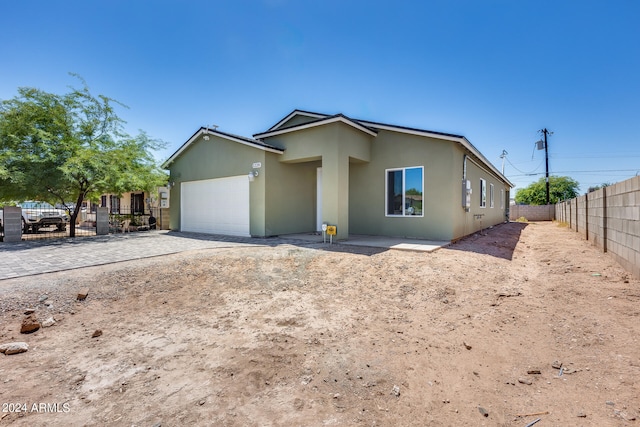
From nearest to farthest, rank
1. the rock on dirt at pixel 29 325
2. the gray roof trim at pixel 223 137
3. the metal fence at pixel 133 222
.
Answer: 1. the rock on dirt at pixel 29 325
2. the gray roof trim at pixel 223 137
3. the metal fence at pixel 133 222

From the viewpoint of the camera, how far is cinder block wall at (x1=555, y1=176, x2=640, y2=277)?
5.37m

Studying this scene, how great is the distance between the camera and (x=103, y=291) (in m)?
4.96

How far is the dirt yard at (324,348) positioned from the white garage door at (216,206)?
5.71 meters

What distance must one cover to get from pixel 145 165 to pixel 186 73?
4.49 m

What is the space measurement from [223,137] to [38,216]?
397 inches

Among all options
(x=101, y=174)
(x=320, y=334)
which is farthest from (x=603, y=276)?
(x=101, y=174)

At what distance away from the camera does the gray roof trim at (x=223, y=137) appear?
10.7 meters

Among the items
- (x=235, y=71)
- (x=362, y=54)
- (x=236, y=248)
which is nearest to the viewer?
(x=236, y=248)

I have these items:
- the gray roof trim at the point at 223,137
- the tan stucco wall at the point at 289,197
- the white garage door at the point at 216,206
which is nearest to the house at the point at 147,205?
the white garage door at the point at 216,206

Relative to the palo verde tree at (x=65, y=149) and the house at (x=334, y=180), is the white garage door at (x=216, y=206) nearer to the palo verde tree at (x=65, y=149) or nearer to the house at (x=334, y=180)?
the house at (x=334, y=180)

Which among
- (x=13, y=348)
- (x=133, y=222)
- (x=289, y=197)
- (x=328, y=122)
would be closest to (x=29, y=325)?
(x=13, y=348)

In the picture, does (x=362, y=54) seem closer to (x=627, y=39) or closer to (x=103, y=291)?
(x=627, y=39)

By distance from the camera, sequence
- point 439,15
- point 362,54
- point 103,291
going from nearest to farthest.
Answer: point 103,291, point 439,15, point 362,54

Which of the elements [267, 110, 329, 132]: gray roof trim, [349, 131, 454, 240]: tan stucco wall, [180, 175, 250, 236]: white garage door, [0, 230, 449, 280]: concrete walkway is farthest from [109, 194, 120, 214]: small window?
[349, 131, 454, 240]: tan stucco wall
